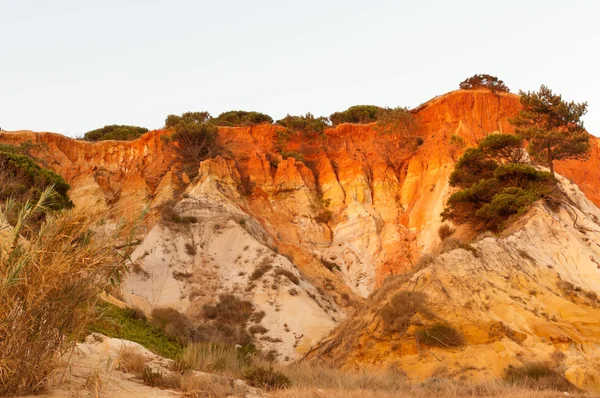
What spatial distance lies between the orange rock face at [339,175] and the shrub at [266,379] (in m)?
24.0

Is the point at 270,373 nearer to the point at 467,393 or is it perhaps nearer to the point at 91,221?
the point at 467,393

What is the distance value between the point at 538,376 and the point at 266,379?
28.3 ft

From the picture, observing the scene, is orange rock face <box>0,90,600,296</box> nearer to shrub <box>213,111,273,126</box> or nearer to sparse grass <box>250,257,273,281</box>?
shrub <box>213,111,273,126</box>

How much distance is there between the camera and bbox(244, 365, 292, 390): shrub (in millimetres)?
10719

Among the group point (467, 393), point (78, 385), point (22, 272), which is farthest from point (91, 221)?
point (467, 393)

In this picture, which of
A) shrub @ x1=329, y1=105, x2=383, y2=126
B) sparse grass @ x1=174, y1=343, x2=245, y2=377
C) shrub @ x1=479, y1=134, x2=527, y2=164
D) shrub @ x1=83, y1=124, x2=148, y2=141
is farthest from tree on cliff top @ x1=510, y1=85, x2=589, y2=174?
shrub @ x1=83, y1=124, x2=148, y2=141

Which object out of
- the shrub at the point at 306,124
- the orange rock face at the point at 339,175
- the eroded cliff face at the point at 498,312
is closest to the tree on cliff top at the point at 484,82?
the orange rock face at the point at 339,175

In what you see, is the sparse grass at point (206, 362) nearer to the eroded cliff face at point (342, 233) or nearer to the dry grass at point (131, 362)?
the dry grass at point (131, 362)

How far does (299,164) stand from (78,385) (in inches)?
1469

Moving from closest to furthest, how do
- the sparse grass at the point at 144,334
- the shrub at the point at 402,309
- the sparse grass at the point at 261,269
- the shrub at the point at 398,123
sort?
1. the sparse grass at the point at 144,334
2. the shrub at the point at 402,309
3. the sparse grass at the point at 261,269
4. the shrub at the point at 398,123

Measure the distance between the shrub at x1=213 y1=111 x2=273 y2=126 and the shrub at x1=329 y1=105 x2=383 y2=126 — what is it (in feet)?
21.7

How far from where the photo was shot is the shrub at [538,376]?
1437cm

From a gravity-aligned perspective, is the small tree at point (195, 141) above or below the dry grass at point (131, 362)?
above

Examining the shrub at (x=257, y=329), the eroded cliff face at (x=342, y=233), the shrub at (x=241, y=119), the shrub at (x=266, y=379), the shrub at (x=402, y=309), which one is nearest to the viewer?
the shrub at (x=266, y=379)
